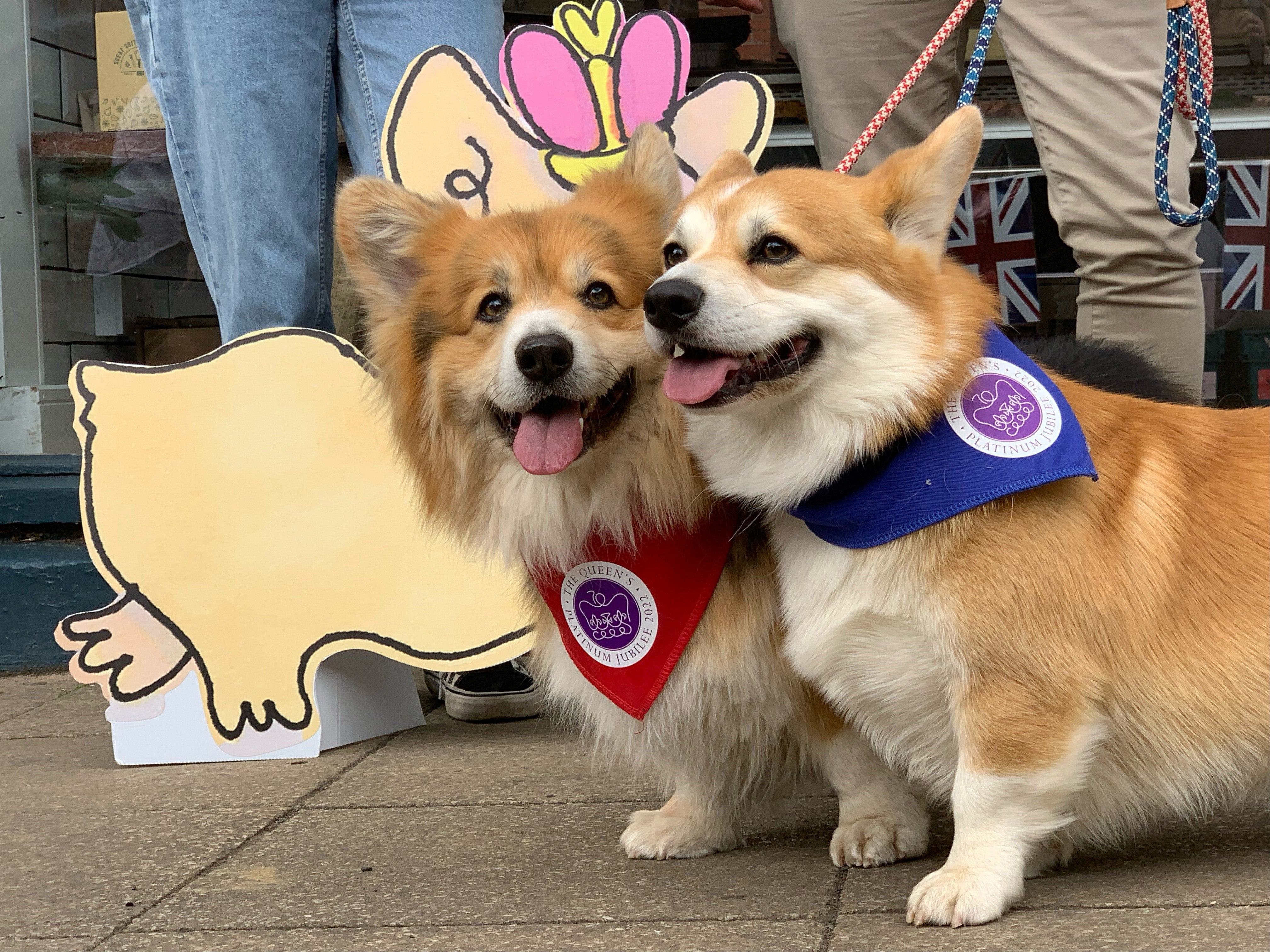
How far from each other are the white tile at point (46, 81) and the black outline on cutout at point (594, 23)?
263cm

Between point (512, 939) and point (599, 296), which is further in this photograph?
point (599, 296)

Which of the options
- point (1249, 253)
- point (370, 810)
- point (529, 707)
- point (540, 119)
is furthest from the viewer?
point (1249, 253)

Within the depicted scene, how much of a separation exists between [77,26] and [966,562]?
431 cm

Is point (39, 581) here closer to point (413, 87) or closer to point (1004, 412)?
point (413, 87)

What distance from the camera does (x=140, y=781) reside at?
3.19 metres

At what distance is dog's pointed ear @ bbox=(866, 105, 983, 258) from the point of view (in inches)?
83.9

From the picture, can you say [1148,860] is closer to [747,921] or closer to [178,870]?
[747,921]

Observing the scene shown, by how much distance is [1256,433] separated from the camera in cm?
220

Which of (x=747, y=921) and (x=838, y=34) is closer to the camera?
(x=747, y=921)

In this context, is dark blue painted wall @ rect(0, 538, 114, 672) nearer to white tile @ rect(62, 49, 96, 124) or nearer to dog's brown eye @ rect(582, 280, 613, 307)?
white tile @ rect(62, 49, 96, 124)

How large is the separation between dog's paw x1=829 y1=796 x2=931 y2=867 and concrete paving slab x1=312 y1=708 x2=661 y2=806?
60 cm

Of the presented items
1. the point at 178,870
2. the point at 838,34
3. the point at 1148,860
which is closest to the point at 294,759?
the point at 178,870

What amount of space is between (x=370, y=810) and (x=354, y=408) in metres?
1.02

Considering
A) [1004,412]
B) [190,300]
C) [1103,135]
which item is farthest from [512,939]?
[190,300]
